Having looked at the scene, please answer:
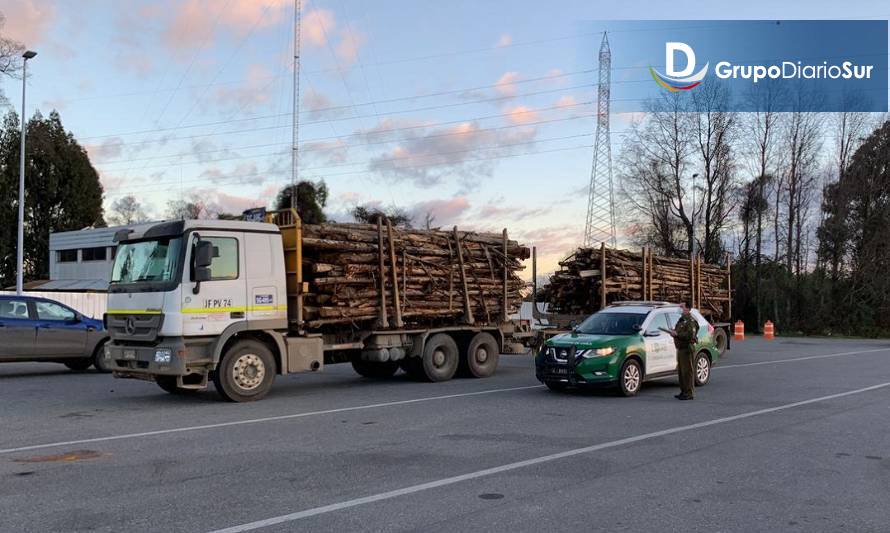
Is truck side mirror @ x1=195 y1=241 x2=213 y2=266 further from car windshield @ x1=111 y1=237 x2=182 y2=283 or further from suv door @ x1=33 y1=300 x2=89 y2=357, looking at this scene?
suv door @ x1=33 y1=300 x2=89 y2=357

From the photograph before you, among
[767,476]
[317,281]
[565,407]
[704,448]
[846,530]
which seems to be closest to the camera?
[846,530]

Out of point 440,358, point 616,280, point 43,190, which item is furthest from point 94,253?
point 440,358

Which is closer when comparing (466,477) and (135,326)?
(466,477)

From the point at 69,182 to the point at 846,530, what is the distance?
6049 cm

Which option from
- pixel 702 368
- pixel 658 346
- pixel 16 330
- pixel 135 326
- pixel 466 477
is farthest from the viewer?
pixel 16 330

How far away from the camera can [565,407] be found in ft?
40.3

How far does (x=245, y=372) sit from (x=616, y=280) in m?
12.3

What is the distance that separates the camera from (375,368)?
17234 mm

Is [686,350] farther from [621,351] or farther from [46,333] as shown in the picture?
[46,333]

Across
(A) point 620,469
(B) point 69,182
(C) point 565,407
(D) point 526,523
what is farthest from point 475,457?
(B) point 69,182

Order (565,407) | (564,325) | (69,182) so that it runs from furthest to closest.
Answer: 1. (69,182)
2. (564,325)
3. (565,407)

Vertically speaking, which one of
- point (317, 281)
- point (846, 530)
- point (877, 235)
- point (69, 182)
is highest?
point (69, 182)

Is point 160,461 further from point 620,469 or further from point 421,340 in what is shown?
point 421,340

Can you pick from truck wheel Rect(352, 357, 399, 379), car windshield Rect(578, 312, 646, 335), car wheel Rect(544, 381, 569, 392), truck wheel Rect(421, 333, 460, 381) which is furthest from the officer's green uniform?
truck wheel Rect(352, 357, 399, 379)
